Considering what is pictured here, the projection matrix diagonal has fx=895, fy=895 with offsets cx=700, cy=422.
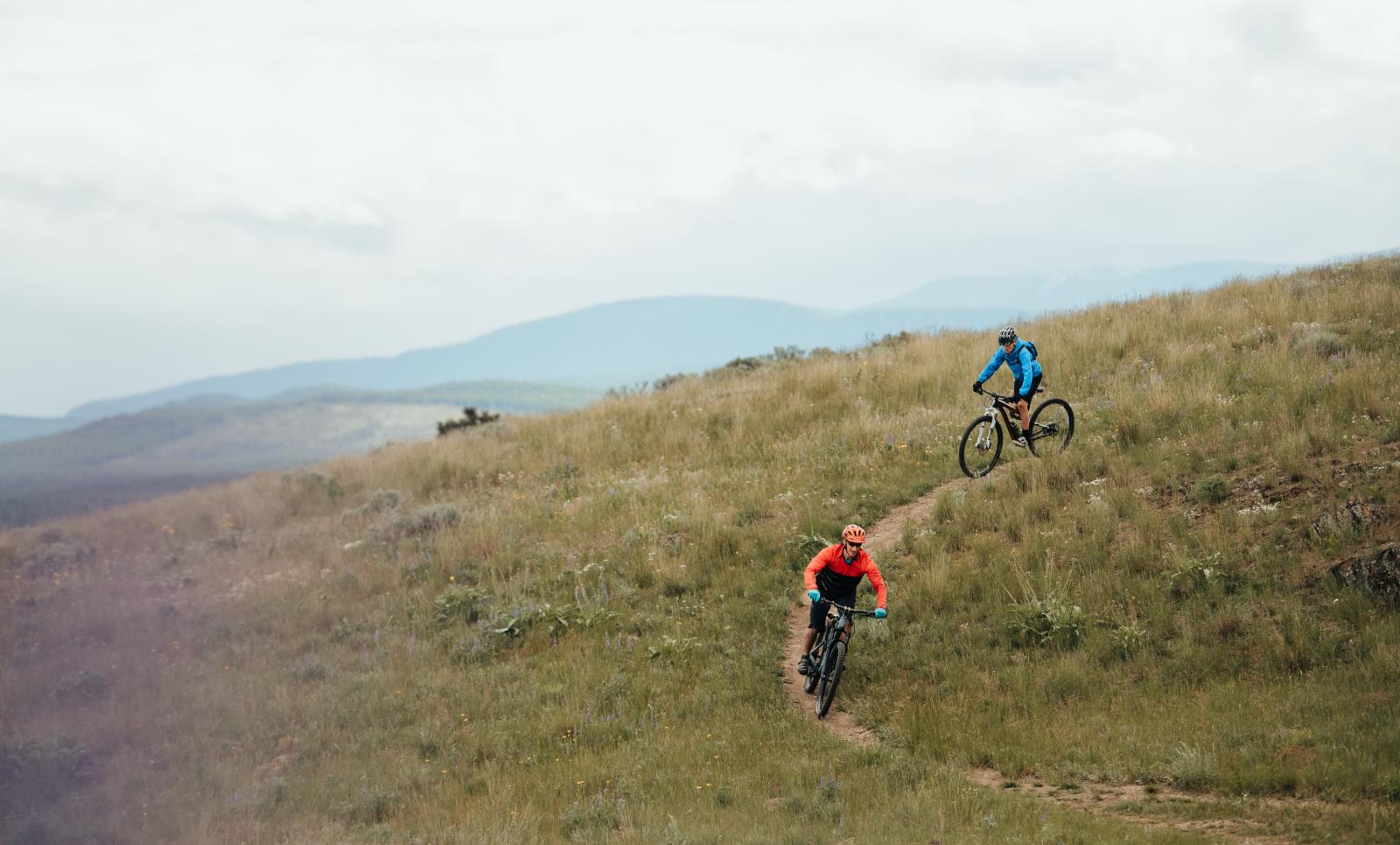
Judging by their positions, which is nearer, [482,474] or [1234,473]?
[1234,473]

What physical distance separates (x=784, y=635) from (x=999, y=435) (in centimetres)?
533

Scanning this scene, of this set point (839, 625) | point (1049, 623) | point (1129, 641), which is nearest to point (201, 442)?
point (839, 625)

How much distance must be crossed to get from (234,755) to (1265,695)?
1152 cm

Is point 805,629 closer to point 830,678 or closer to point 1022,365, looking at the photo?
point 830,678

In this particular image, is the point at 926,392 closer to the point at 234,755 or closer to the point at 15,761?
the point at 234,755

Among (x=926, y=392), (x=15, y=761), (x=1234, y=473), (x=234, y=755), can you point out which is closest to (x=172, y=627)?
(x=15, y=761)

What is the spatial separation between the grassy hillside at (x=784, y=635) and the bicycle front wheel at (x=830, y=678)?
39 centimetres

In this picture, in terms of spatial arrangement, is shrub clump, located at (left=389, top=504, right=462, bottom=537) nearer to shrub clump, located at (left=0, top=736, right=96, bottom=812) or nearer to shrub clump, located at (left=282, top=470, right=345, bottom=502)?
shrub clump, located at (left=282, top=470, right=345, bottom=502)

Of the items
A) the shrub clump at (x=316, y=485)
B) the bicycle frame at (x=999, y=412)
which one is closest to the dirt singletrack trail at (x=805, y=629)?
the bicycle frame at (x=999, y=412)

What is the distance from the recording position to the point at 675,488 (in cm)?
1781

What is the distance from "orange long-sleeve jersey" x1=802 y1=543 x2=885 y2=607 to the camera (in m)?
10.6

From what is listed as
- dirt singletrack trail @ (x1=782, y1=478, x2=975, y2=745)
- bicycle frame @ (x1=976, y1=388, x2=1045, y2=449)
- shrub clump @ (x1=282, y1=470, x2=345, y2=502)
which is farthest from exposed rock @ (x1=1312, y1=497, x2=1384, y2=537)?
shrub clump @ (x1=282, y1=470, x2=345, y2=502)

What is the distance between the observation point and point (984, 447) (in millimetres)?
14906

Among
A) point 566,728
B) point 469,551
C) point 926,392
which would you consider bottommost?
point 566,728
